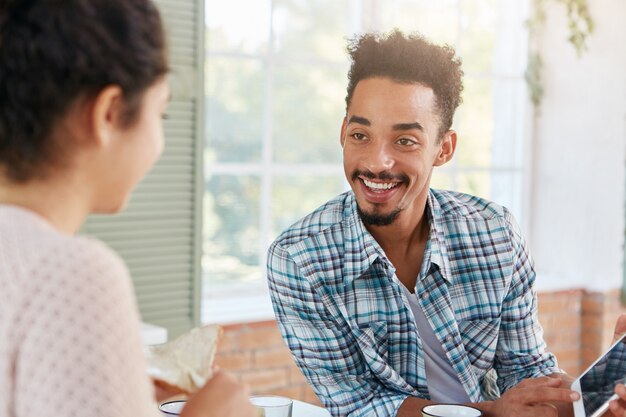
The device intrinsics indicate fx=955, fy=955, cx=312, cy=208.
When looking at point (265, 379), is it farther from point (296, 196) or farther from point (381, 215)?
point (381, 215)

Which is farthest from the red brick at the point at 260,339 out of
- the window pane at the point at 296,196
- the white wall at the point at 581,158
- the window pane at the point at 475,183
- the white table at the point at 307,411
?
the white table at the point at 307,411

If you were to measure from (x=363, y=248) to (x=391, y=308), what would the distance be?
0.45 ft

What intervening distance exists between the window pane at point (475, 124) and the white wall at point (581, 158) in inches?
11.7

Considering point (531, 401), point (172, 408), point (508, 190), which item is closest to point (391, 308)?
point (531, 401)

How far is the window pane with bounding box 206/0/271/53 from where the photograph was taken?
11.7 ft

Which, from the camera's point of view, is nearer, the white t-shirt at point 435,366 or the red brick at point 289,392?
the white t-shirt at point 435,366

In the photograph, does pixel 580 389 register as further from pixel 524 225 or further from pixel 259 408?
pixel 524 225

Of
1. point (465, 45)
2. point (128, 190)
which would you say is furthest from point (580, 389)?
point (465, 45)

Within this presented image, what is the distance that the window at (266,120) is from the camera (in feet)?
11.8

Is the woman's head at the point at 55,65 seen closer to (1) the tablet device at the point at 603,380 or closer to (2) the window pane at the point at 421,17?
(1) the tablet device at the point at 603,380

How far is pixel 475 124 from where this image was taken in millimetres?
4500

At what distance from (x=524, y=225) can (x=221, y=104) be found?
183cm

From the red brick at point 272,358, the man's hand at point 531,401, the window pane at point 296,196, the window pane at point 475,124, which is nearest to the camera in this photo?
the man's hand at point 531,401

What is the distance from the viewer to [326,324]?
6.37 ft
